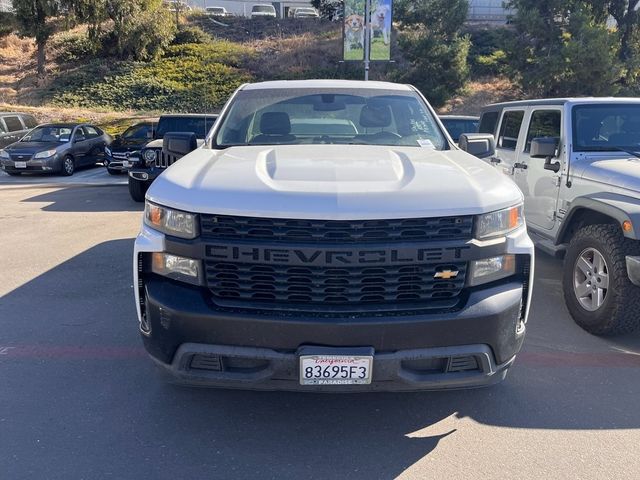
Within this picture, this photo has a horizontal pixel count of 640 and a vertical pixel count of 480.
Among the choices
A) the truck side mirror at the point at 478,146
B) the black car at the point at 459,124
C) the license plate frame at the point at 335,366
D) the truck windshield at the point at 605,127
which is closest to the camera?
the license plate frame at the point at 335,366

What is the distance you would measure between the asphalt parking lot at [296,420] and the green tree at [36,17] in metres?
29.6

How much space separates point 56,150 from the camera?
51.5ft

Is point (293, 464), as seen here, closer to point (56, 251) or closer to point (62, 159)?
point (56, 251)

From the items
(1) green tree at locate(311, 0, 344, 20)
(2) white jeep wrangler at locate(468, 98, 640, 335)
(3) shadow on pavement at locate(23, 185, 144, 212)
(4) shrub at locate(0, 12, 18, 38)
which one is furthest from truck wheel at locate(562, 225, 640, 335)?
(1) green tree at locate(311, 0, 344, 20)

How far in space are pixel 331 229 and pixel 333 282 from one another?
0.89 ft

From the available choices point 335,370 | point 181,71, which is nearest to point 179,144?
point 335,370

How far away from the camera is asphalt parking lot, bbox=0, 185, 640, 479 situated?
304 cm

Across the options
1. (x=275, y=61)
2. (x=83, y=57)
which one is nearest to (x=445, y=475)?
(x=275, y=61)

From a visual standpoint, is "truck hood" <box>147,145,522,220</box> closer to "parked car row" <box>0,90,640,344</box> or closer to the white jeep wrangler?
"parked car row" <box>0,90,640,344</box>

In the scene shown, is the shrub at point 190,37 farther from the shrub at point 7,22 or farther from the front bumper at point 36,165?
the front bumper at point 36,165

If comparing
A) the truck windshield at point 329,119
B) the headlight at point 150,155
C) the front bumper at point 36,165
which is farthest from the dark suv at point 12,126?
the truck windshield at point 329,119

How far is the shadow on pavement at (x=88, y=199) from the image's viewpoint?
1075 cm

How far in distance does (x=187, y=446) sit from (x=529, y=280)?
2.08 m

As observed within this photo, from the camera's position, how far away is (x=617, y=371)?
4184mm
